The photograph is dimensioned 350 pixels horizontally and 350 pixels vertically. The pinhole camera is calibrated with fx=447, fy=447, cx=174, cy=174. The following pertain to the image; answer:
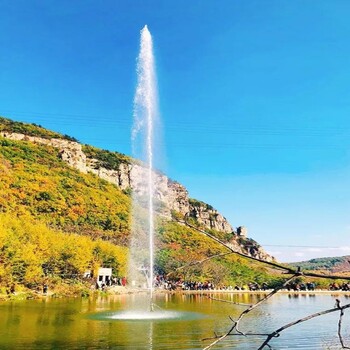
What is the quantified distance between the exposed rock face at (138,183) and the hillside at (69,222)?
41cm

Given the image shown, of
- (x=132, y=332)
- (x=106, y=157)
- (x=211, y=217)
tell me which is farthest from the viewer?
(x=211, y=217)

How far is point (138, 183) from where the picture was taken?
129m

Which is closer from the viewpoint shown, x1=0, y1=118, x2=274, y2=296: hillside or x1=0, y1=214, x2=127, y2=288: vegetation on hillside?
x1=0, y1=214, x2=127, y2=288: vegetation on hillside

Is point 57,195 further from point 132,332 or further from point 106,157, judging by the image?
point 132,332

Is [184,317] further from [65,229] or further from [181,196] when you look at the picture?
[181,196]

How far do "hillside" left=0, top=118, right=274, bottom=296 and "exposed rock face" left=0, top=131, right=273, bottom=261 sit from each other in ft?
1.35

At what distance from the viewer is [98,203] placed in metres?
98.1

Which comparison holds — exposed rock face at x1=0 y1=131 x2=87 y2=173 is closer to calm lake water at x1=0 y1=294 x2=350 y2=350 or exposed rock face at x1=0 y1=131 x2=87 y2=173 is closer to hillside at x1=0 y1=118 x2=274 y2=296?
hillside at x1=0 y1=118 x2=274 y2=296

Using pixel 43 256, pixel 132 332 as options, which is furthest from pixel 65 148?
pixel 132 332

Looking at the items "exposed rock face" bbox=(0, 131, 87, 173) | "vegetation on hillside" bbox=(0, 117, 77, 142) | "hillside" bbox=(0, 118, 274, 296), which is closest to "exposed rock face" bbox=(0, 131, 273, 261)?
"exposed rock face" bbox=(0, 131, 87, 173)

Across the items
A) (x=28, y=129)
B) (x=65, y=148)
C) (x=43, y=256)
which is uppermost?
(x=28, y=129)

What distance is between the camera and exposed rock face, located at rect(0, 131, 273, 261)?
119812mm

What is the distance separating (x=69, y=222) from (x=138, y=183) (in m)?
49.2

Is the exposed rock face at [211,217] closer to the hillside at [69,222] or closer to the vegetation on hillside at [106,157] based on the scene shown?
the hillside at [69,222]
